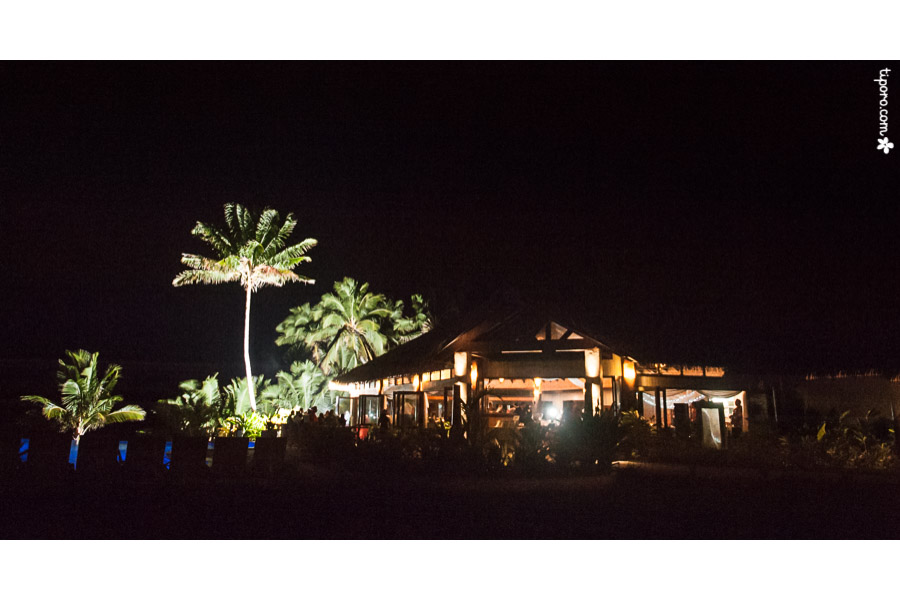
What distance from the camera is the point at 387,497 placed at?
7.68 m

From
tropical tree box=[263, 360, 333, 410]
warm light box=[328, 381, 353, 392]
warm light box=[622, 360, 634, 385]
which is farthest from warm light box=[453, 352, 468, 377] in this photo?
tropical tree box=[263, 360, 333, 410]

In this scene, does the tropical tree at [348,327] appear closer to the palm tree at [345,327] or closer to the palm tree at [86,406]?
the palm tree at [345,327]

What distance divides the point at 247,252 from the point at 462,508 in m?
18.2

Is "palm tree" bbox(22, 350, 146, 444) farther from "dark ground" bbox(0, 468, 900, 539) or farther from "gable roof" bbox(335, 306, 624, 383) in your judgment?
"dark ground" bbox(0, 468, 900, 539)

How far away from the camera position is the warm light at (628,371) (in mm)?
13977

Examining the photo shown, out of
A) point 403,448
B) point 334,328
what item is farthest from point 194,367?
point 403,448

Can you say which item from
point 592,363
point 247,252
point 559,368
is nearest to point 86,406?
point 247,252

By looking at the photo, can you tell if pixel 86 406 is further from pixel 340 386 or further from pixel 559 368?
pixel 559 368

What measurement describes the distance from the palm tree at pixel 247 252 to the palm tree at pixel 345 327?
8.13 m

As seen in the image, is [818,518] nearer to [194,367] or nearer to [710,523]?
[710,523]

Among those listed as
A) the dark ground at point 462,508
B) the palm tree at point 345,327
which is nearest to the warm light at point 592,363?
the dark ground at point 462,508

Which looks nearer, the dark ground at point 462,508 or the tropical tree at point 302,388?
the dark ground at point 462,508

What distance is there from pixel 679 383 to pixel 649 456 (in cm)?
306

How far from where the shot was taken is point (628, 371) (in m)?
14.0
